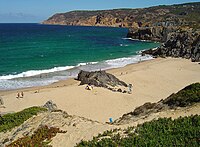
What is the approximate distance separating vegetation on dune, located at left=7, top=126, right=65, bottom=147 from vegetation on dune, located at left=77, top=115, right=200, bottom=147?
171 centimetres

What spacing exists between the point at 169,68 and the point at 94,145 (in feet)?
105

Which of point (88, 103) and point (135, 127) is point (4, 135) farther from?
point (88, 103)

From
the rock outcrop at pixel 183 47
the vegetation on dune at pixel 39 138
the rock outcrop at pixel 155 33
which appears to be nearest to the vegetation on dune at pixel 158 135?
the vegetation on dune at pixel 39 138

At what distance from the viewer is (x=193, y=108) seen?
35.5 feet

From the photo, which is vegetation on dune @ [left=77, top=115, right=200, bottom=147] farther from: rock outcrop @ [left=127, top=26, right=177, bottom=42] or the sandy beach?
rock outcrop @ [left=127, top=26, right=177, bottom=42]

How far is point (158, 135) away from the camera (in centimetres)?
849

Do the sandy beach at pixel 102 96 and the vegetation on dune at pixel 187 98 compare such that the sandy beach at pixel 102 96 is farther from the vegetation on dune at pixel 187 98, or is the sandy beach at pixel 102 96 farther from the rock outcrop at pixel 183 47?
the rock outcrop at pixel 183 47

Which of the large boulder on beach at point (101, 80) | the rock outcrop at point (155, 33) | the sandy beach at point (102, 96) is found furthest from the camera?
the rock outcrop at point (155, 33)

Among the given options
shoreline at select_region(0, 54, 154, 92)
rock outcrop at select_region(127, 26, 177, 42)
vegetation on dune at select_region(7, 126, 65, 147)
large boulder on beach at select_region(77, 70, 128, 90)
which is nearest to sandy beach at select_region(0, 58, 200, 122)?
large boulder on beach at select_region(77, 70, 128, 90)

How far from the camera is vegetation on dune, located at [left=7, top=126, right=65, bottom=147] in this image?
948 cm

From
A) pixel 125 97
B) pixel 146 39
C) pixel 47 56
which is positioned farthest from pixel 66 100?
pixel 146 39

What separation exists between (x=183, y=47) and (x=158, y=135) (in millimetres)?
44971

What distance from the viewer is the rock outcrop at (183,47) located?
47250mm

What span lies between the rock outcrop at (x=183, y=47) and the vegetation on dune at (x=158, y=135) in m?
38.2
